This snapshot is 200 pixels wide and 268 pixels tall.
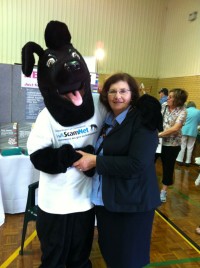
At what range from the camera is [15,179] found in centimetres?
254

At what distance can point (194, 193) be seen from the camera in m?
3.74

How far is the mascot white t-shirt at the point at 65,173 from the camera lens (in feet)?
4.15

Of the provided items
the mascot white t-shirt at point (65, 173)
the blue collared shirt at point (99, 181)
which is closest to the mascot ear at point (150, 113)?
the blue collared shirt at point (99, 181)

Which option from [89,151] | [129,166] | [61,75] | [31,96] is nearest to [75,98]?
[61,75]

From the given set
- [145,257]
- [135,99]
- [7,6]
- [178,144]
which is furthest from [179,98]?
[7,6]

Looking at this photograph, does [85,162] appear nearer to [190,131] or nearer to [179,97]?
[179,97]

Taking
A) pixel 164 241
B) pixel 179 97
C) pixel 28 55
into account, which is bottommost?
pixel 164 241

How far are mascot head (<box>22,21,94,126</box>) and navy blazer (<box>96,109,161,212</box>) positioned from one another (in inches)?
8.3

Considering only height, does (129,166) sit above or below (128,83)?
below

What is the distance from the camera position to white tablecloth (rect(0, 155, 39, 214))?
2490 mm

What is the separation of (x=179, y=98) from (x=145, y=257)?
195cm

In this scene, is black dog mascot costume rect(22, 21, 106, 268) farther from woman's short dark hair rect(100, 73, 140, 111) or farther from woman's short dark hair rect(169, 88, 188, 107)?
woman's short dark hair rect(169, 88, 188, 107)

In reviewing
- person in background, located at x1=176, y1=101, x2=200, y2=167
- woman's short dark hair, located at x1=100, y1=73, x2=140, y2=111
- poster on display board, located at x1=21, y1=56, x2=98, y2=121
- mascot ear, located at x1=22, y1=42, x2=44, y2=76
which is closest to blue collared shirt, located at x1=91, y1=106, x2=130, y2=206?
woman's short dark hair, located at x1=100, y1=73, x2=140, y2=111

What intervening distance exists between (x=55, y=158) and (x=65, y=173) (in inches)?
4.8
